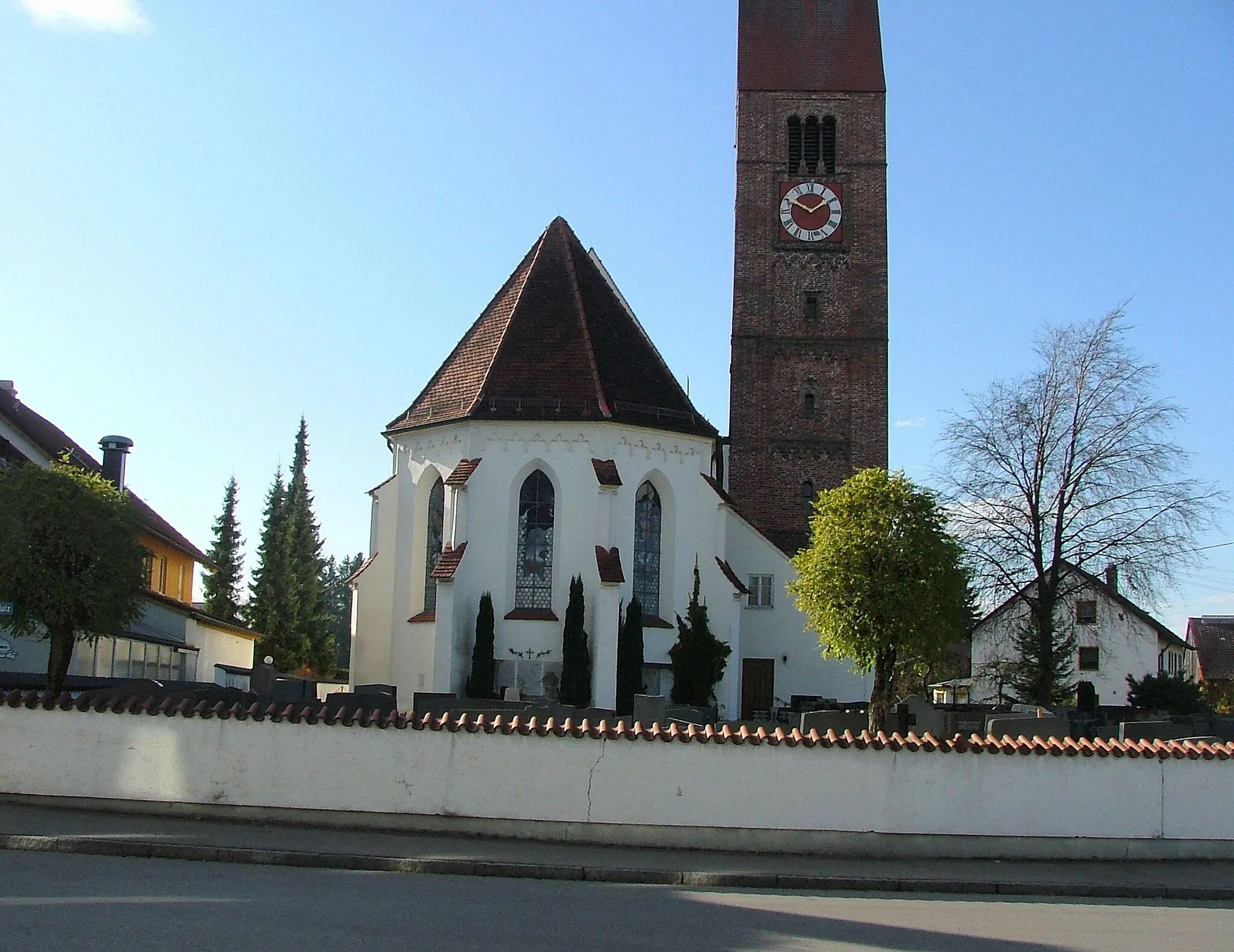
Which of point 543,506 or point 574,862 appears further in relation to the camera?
point 543,506

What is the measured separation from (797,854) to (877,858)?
870 millimetres

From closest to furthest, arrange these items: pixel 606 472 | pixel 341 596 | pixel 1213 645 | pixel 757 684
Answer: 1. pixel 606 472
2. pixel 757 684
3. pixel 1213 645
4. pixel 341 596

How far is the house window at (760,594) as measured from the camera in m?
37.2

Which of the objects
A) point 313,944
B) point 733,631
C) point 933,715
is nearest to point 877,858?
point 313,944

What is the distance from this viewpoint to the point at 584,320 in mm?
33750

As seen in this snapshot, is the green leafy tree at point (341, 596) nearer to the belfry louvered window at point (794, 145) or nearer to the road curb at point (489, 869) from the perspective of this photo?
the belfry louvered window at point (794, 145)

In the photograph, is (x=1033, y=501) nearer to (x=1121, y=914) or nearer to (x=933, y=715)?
(x=933, y=715)

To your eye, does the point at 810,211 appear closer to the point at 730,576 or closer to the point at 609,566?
the point at 730,576

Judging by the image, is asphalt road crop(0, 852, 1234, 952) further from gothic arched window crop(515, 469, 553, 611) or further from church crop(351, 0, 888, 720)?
gothic arched window crop(515, 469, 553, 611)

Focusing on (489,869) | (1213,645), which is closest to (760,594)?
(489,869)

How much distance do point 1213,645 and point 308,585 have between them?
55241 millimetres

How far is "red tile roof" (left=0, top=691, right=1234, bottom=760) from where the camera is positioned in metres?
14.6

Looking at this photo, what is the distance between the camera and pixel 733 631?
33.0 meters

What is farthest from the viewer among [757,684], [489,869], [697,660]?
[757,684]
